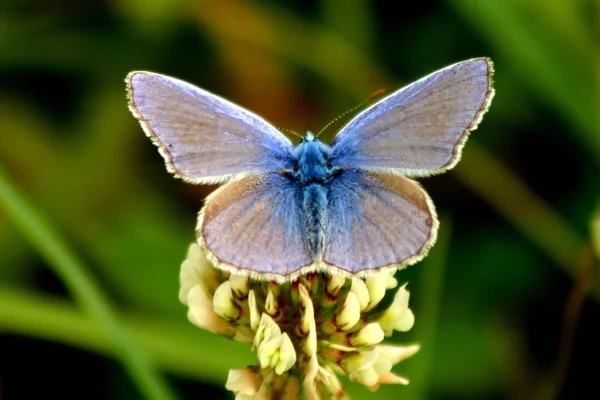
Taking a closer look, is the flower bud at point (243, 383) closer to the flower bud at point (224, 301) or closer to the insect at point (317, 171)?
the flower bud at point (224, 301)

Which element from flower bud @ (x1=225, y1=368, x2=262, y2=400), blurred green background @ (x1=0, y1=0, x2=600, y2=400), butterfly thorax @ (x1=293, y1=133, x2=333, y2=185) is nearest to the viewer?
flower bud @ (x1=225, y1=368, x2=262, y2=400)

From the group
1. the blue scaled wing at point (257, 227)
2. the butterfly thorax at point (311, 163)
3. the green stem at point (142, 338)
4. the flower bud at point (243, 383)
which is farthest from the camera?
the green stem at point (142, 338)

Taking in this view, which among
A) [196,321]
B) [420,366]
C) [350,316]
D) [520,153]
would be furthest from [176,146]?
[520,153]

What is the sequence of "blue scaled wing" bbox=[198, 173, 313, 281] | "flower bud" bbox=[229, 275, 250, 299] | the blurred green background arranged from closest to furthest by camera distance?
"blue scaled wing" bbox=[198, 173, 313, 281] → "flower bud" bbox=[229, 275, 250, 299] → the blurred green background

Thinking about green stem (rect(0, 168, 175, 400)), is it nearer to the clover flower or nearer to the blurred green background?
the clover flower

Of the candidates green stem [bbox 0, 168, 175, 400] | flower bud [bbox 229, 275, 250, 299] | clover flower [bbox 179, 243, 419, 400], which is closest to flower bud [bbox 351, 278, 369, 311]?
clover flower [bbox 179, 243, 419, 400]

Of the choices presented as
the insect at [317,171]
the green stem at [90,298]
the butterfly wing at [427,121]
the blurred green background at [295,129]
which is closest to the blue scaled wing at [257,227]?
the insect at [317,171]

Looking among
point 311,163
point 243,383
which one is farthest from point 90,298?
point 311,163

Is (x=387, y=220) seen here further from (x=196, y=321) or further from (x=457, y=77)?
(x=196, y=321)

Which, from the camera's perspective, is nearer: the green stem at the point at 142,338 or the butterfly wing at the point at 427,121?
the butterfly wing at the point at 427,121
